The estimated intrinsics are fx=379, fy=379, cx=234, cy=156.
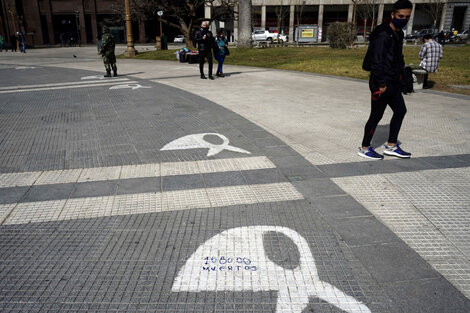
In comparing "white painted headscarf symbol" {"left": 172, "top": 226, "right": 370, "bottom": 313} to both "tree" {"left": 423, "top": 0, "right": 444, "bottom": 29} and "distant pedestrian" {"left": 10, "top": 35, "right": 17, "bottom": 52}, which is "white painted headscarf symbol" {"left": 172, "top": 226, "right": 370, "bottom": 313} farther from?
"tree" {"left": 423, "top": 0, "right": 444, "bottom": 29}

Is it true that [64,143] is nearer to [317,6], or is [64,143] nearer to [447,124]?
[447,124]

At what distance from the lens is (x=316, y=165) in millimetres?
5172

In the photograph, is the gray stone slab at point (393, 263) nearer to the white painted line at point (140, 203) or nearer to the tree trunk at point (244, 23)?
the white painted line at point (140, 203)

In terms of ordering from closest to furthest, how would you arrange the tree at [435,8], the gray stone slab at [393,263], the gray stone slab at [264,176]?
the gray stone slab at [393,263] → the gray stone slab at [264,176] → the tree at [435,8]

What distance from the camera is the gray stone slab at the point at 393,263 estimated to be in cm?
282

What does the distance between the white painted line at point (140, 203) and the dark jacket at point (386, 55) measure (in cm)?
194

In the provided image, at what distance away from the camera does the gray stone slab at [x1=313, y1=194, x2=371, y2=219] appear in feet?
12.4

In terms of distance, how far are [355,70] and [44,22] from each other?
53.1 meters

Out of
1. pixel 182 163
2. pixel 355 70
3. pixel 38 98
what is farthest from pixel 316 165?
pixel 355 70

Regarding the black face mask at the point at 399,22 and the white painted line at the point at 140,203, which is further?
the black face mask at the point at 399,22

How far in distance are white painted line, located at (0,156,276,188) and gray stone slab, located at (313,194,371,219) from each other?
1196 mm

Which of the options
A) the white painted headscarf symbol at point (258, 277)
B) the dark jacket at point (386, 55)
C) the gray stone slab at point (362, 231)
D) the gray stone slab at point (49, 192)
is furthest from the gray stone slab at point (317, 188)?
the gray stone slab at point (49, 192)

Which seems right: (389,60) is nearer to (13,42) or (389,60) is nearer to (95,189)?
(95,189)

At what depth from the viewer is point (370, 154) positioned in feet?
17.8
